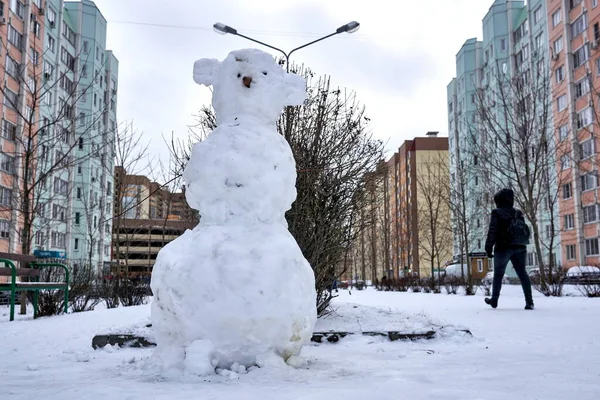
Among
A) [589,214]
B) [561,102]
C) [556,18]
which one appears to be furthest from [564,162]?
[556,18]

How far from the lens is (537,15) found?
40.2 meters

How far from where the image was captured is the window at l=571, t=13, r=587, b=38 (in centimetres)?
3350

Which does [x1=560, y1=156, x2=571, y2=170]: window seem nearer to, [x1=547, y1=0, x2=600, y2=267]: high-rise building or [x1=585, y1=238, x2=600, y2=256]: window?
[x1=547, y1=0, x2=600, y2=267]: high-rise building

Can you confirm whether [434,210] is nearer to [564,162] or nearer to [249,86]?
[564,162]

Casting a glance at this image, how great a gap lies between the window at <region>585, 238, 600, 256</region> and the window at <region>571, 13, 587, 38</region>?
45.2 ft

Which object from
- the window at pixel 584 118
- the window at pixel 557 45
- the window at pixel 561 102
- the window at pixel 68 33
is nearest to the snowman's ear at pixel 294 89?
the window at pixel 584 118

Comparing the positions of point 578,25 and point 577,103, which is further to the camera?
point 578,25

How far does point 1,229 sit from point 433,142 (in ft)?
170

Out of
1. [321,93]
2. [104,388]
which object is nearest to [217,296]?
[104,388]

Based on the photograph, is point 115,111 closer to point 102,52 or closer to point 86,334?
point 102,52

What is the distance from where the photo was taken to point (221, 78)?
158 inches

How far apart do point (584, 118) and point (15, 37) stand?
119 feet

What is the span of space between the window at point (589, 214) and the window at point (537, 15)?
52.4 ft

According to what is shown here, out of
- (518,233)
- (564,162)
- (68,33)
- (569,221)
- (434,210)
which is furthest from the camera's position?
(68,33)
